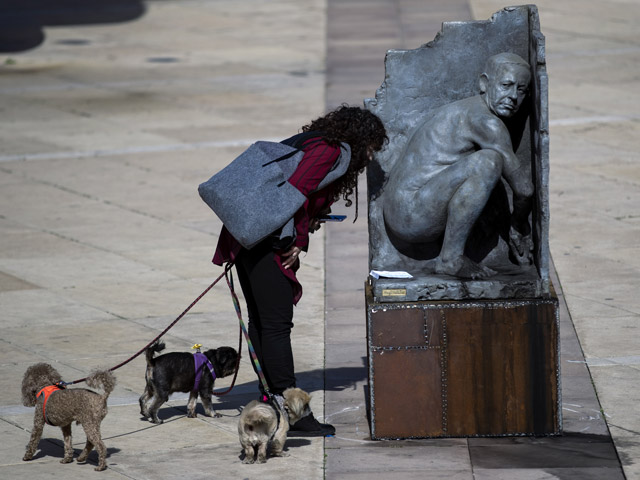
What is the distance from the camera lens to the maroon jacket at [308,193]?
6125mm

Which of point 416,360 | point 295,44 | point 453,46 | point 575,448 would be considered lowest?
point 575,448

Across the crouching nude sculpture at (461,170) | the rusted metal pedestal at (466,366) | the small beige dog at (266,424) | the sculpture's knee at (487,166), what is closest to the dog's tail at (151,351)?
the small beige dog at (266,424)

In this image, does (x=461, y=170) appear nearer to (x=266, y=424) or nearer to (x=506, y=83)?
(x=506, y=83)

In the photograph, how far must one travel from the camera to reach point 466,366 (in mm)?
6242

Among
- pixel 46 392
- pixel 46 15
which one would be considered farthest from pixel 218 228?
pixel 46 15

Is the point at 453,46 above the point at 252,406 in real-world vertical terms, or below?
above

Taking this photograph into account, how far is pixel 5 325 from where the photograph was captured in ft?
28.3

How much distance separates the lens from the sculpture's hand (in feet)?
21.6

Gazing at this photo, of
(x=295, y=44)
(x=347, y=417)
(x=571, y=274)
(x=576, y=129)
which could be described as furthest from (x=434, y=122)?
(x=295, y=44)

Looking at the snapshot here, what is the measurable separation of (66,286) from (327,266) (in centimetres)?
219

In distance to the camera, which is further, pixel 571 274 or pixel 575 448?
pixel 571 274

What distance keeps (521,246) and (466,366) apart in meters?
0.83

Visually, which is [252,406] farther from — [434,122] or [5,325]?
[5,325]

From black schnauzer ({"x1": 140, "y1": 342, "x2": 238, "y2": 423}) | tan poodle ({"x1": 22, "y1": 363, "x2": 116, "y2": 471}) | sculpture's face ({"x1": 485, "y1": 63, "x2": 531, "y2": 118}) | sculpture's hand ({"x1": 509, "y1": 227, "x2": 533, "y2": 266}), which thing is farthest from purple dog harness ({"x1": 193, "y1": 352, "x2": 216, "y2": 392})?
sculpture's face ({"x1": 485, "y1": 63, "x2": 531, "y2": 118})
